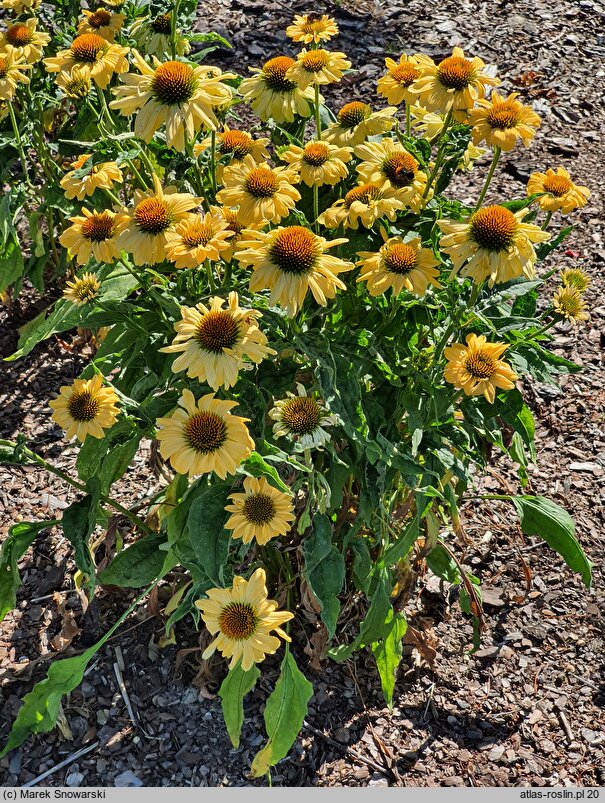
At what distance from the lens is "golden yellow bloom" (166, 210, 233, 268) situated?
1.84m

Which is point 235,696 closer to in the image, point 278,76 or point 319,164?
point 319,164

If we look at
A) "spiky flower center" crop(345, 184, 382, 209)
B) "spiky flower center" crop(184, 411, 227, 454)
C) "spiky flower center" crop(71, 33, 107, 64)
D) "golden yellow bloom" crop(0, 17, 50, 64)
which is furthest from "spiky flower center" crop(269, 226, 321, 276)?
"golden yellow bloom" crop(0, 17, 50, 64)

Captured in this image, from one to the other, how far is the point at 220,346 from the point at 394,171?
65 centimetres

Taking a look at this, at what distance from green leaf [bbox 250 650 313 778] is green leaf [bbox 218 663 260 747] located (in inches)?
3.0

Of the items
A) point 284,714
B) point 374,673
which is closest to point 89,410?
point 284,714

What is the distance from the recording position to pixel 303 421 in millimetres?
1872

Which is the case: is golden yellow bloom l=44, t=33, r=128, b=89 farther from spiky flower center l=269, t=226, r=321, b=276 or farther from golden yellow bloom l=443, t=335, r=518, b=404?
golden yellow bloom l=443, t=335, r=518, b=404

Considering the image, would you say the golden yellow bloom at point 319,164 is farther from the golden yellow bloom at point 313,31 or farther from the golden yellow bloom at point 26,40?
the golden yellow bloom at point 26,40

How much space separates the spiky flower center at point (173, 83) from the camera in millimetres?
1917

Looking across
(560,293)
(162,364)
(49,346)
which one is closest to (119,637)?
(162,364)

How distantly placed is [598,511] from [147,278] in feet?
5.87

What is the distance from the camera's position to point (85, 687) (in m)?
2.53

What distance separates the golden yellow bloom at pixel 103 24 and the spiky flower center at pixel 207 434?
1.42 m

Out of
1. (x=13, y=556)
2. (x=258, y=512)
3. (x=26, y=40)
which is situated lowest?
(x=13, y=556)
